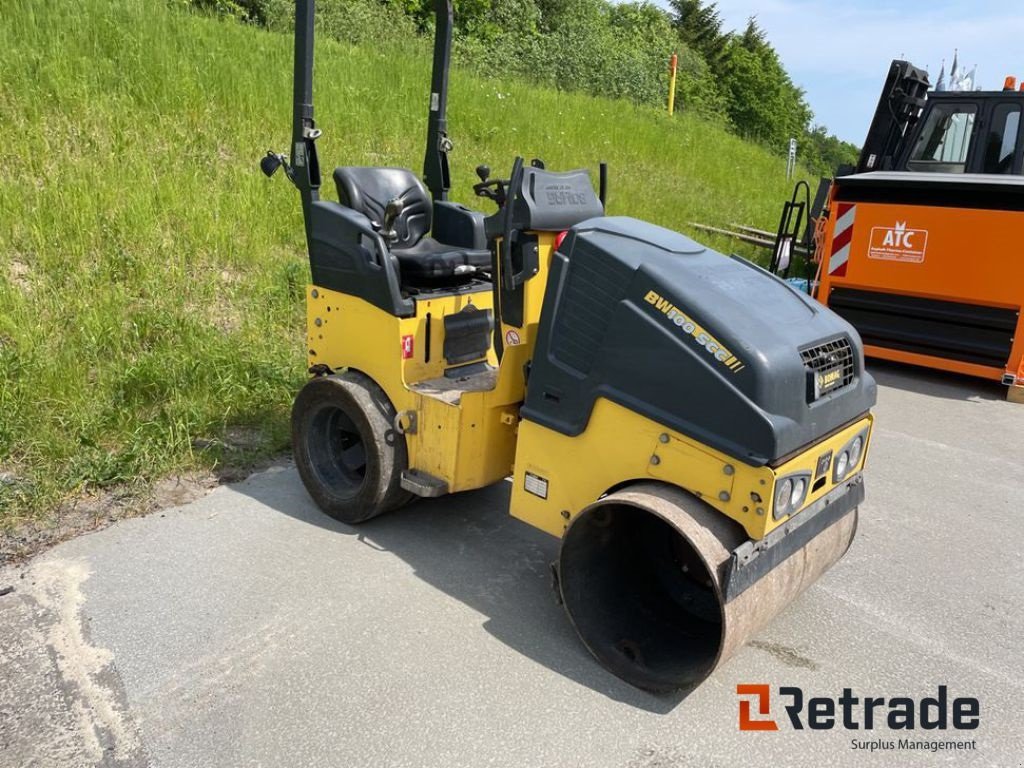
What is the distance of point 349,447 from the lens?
409cm

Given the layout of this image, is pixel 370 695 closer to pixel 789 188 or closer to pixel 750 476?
pixel 750 476

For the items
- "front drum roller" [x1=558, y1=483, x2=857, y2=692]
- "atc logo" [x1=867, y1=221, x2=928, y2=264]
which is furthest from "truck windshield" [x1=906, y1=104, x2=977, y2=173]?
"front drum roller" [x1=558, y1=483, x2=857, y2=692]

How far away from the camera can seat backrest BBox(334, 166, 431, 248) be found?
3984 mm

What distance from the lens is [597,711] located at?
8.67ft

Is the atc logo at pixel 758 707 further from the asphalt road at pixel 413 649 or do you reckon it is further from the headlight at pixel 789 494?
the headlight at pixel 789 494

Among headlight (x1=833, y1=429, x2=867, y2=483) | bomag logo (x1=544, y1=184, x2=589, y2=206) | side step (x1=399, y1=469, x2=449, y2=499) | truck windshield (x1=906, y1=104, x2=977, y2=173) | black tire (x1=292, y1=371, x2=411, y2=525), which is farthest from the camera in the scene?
truck windshield (x1=906, y1=104, x2=977, y2=173)

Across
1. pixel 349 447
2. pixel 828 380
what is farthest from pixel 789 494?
pixel 349 447

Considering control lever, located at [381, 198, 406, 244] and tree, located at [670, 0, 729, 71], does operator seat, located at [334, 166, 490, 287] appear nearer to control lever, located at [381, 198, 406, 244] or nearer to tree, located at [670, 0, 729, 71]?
control lever, located at [381, 198, 406, 244]

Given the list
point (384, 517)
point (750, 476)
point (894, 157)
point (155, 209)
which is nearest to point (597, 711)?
point (750, 476)

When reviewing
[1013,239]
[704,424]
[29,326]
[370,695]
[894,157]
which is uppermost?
[894,157]

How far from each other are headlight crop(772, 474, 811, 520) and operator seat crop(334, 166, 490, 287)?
1941 millimetres

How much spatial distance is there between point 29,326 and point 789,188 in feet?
46.7

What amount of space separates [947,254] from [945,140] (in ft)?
7.37

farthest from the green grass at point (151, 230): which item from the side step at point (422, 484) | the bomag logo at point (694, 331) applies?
the bomag logo at point (694, 331)
